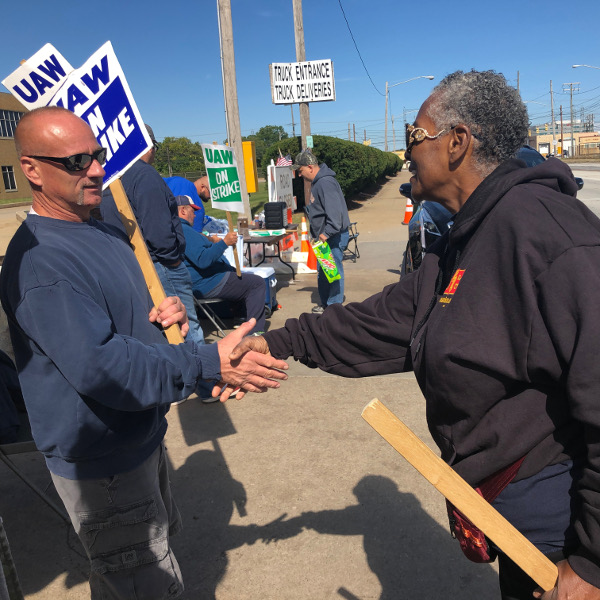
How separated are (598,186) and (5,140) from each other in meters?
53.2

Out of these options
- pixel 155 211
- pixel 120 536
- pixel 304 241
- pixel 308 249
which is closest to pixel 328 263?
pixel 155 211

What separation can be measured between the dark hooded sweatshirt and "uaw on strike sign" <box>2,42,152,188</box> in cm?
155

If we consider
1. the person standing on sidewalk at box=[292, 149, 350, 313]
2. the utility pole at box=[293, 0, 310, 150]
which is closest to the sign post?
the person standing on sidewalk at box=[292, 149, 350, 313]

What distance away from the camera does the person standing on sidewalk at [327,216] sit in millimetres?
7129

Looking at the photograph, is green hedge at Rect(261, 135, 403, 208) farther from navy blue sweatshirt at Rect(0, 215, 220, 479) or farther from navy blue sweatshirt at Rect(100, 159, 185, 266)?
navy blue sweatshirt at Rect(0, 215, 220, 479)

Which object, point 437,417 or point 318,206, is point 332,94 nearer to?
point 318,206

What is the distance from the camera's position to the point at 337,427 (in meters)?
4.29

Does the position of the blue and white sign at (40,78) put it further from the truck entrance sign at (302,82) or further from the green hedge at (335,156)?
the green hedge at (335,156)

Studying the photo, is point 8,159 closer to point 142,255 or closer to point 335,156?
point 335,156

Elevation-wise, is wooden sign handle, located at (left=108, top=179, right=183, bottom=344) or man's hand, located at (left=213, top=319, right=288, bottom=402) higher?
wooden sign handle, located at (left=108, top=179, right=183, bottom=344)

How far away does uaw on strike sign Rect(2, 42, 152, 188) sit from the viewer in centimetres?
238

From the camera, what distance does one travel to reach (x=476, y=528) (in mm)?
1648

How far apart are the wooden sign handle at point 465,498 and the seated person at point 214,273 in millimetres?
4443

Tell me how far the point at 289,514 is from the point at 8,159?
196 feet
